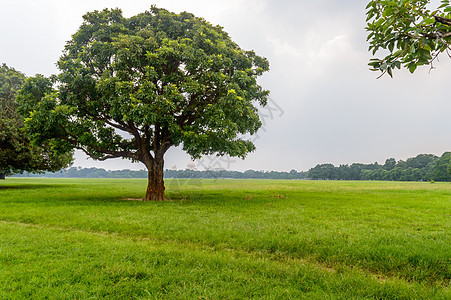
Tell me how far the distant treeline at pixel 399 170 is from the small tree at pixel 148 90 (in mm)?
100523

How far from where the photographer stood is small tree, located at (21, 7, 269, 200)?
13312 millimetres

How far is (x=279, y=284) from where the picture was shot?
429cm

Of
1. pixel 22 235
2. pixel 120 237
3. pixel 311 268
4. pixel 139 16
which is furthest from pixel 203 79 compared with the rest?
pixel 311 268

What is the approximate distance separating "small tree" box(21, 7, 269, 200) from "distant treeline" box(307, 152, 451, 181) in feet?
330

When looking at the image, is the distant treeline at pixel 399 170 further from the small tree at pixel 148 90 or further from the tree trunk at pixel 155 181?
the tree trunk at pixel 155 181

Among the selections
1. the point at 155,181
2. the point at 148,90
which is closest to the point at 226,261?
the point at 148,90

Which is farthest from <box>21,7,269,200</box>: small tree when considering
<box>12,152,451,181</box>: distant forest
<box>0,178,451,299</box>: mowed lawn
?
<box>12,152,451,181</box>: distant forest

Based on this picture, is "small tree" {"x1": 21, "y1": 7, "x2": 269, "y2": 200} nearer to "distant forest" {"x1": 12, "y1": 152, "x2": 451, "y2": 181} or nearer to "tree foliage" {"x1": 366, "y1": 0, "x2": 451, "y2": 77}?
"tree foliage" {"x1": 366, "y1": 0, "x2": 451, "y2": 77}

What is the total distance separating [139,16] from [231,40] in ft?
23.3

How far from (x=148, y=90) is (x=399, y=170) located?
138 meters

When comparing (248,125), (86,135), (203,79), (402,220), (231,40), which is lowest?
(402,220)

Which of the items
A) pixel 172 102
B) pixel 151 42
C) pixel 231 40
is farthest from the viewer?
pixel 231 40

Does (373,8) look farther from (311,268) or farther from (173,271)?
(173,271)

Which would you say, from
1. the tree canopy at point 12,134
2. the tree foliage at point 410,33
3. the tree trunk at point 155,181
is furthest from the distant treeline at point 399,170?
the tree canopy at point 12,134
